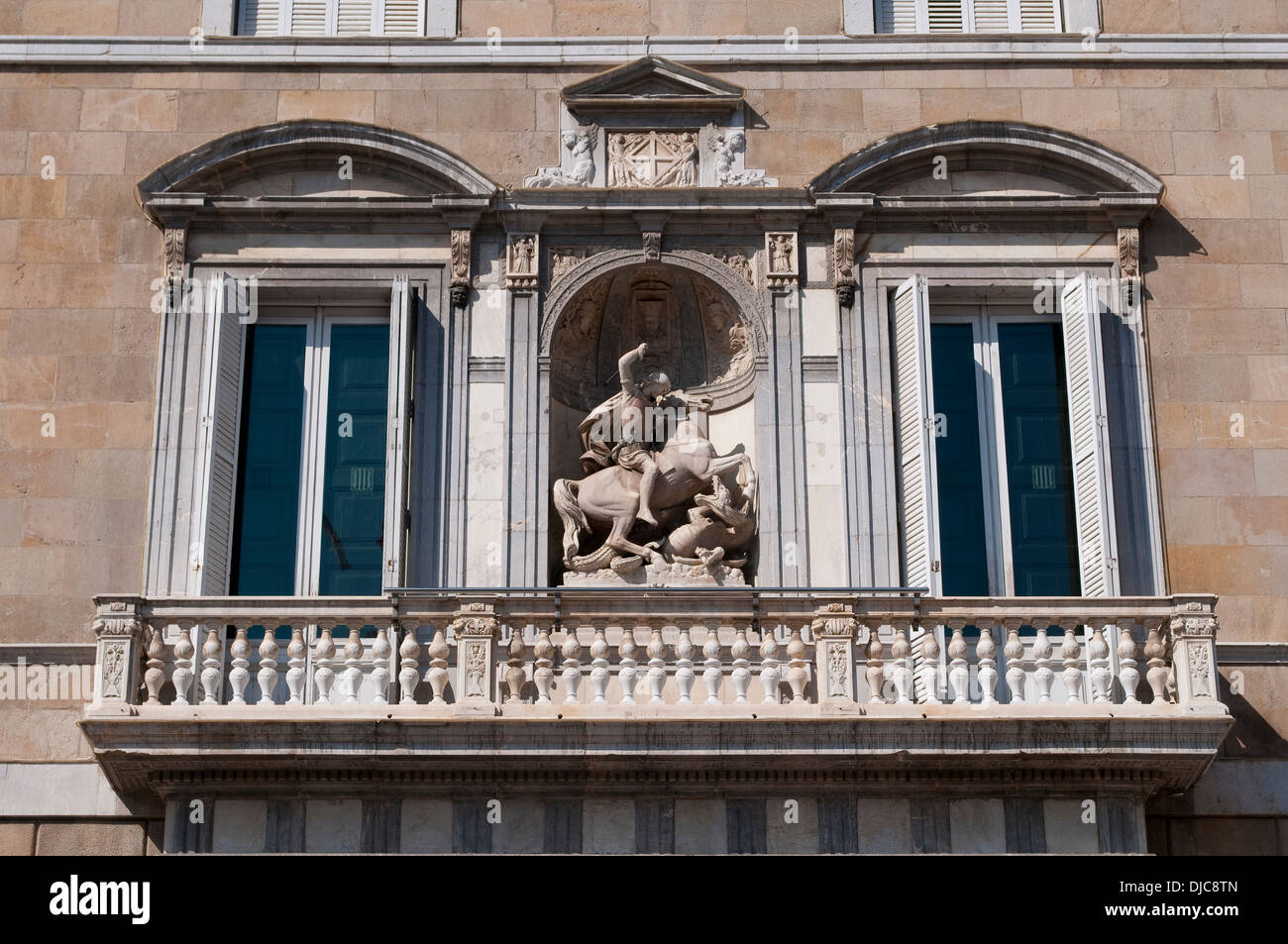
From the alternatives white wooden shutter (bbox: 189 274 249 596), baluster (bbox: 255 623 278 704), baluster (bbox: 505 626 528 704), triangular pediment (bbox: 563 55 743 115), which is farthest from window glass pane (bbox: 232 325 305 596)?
triangular pediment (bbox: 563 55 743 115)

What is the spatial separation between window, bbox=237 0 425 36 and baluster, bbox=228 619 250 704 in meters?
6.06

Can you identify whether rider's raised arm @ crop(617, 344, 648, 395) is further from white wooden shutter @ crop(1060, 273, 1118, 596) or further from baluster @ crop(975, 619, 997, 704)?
baluster @ crop(975, 619, 997, 704)

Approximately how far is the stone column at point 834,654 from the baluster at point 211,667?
4.37 metres

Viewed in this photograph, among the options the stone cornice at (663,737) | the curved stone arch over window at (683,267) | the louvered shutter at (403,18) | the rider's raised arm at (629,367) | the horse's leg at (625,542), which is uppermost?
the louvered shutter at (403,18)

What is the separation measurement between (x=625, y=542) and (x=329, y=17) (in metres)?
5.68

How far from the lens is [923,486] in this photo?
18.7 metres

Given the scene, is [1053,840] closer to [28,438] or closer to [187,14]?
[28,438]

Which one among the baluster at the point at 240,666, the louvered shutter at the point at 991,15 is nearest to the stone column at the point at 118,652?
the baluster at the point at 240,666

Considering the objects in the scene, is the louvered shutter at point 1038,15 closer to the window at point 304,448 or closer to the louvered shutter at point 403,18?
the louvered shutter at point 403,18

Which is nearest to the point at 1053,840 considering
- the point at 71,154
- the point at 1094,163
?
the point at 1094,163

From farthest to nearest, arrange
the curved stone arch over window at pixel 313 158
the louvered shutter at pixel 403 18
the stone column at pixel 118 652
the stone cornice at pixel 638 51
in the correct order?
the louvered shutter at pixel 403 18 < the stone cornice at pixel 638 51 < the curved stone arch over window at pixel 313 158 < the stone column at pixel 118 652

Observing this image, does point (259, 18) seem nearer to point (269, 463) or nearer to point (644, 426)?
point (269, 463)

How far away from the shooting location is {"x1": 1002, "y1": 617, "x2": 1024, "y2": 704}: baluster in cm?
1720

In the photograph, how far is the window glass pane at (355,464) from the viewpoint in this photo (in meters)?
19.0
